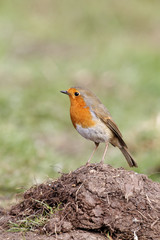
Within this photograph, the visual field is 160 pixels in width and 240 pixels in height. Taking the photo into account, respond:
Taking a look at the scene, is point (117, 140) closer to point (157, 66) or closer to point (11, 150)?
point (11, 150)

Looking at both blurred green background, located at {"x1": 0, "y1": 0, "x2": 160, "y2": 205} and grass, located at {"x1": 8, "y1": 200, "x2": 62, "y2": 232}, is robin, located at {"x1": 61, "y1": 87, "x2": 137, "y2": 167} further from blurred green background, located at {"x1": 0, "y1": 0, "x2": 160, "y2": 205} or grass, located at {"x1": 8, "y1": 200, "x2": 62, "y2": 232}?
grass, located at {"x1": 8, "y1": 200, "x2": 62, "y2": 232}

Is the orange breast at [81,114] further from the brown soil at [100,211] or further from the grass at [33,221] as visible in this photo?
the grass at [33,221]

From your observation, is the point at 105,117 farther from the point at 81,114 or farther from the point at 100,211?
the point at 100,211

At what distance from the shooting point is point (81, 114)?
18.1 feet

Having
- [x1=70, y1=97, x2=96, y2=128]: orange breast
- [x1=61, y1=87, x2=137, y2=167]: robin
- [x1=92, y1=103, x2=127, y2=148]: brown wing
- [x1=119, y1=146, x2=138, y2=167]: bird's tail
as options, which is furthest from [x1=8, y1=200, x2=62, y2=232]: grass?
[x1=119, y1=146, x2=138, y2=167]: bird's tail

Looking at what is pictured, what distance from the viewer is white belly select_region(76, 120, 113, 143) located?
549 cm

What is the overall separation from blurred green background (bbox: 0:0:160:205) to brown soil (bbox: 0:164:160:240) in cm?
114

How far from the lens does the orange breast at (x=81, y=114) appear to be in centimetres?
548

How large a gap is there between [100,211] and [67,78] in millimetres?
9512

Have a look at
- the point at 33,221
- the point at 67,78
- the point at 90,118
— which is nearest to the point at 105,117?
the point at 90,118

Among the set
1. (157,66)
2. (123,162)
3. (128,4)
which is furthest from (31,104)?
(128,4)

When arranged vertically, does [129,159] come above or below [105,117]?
below

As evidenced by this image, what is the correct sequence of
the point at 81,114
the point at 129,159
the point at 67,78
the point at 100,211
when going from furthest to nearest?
1. the point at 67,78
2. the point at 129,159
3. the point at 81,114
4. the point at 100,211

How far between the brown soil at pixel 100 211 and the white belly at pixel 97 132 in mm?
988
